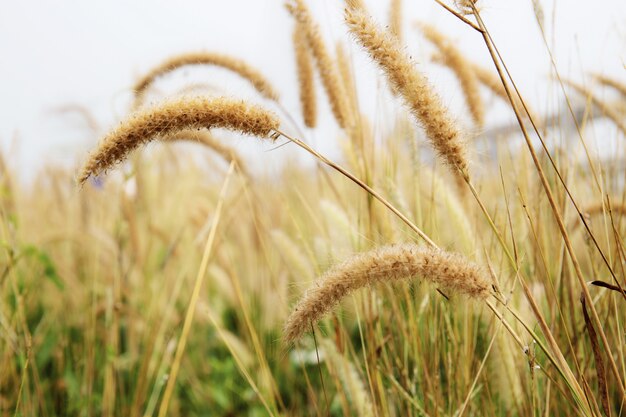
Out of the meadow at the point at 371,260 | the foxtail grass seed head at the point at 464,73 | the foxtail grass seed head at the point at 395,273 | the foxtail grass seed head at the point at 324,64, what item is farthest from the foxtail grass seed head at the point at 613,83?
the foxtail grass seed head at the point at 395,273

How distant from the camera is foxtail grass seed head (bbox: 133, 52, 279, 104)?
1354 millimetres

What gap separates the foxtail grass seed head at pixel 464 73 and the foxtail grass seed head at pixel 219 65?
1.52 ft

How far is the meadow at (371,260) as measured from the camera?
0.82m

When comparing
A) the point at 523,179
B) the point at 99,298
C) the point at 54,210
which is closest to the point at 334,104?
the point at 523,179

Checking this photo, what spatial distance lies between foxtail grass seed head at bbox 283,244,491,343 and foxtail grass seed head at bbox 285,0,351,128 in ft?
2.20

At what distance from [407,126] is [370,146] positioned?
165mm

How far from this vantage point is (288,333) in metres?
0.83

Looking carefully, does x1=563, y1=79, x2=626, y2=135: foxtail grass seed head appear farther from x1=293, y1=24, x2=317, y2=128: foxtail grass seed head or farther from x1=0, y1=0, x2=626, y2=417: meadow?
x1=293, y1=24, x2=317, y2=128: foxtail grass seed head

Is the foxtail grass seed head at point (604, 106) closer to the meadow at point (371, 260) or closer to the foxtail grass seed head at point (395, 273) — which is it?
the meadow at point (371, 260)

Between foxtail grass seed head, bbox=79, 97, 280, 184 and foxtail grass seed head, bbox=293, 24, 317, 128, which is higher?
foxtail grass seed head, bbox=293, 24, 317, 128

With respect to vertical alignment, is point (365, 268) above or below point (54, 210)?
below

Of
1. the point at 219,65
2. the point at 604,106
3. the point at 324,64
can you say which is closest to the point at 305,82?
the point at 324,64

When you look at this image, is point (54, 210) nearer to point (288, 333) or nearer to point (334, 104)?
point (334, 104)

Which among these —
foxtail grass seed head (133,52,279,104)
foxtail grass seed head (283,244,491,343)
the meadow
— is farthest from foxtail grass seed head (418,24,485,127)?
foxtail grass seed head (283,244,491,343)
